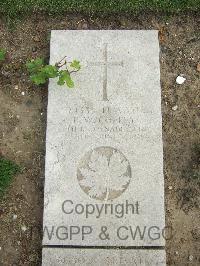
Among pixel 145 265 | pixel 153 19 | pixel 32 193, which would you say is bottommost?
pixel 145 265

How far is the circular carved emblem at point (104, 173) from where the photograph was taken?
13.3 ft

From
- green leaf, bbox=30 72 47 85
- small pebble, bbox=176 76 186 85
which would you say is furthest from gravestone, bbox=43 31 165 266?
small pebble, bbox=176 76 186 85

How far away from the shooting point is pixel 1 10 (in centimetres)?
473

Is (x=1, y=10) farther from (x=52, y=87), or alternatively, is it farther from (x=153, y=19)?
(x=153, y=19)

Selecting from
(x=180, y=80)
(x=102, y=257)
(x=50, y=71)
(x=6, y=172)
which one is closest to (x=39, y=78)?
(x=50, y=71)

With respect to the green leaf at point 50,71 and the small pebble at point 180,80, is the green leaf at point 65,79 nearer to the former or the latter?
the green leaf at point 50,71

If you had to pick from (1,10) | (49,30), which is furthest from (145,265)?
(1,10)

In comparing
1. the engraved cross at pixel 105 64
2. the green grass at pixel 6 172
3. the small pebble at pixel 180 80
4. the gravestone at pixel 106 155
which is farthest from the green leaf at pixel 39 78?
the small pebble at pixel 180 80

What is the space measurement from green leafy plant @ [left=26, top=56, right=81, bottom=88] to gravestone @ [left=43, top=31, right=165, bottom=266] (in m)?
0.09

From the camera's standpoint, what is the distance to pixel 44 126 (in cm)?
441

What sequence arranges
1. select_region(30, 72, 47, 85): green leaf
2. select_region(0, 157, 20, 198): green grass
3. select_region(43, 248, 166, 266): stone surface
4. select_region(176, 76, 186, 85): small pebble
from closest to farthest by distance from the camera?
select_region(43, 248, 166, 266): stone surface → select_region(0, 157, 20, 198): green grass → select_region(30, 72, 47, 85): green leaf → select_region(176, 76, 186, 85): small pebble

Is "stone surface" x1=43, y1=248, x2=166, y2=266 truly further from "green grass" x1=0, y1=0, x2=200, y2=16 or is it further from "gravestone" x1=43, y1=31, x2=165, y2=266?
"green grass" x1=0, y1=0, x2=200, y2=16

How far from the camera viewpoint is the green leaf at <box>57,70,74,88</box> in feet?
13.9

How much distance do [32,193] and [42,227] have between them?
13.2 inches
